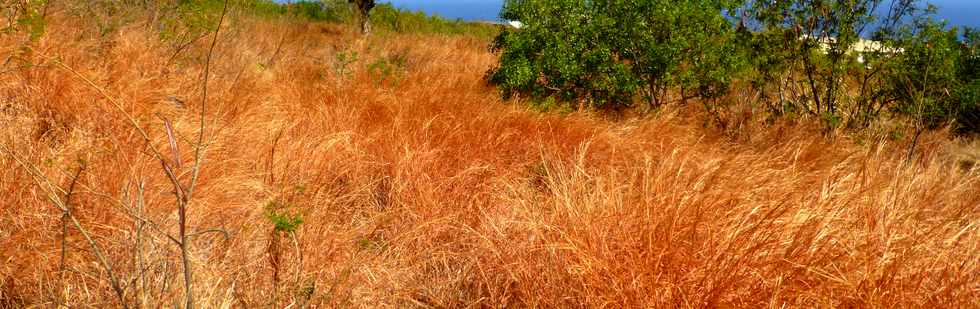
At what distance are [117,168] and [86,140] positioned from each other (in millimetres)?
379

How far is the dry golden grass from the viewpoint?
6.23ft

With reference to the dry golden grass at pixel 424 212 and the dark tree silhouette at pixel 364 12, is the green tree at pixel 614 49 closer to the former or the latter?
the dry golden grass at pixel 424 212

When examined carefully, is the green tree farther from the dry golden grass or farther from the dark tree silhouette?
the dark tree silhouette

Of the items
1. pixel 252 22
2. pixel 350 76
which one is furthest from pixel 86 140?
pixel 252 22

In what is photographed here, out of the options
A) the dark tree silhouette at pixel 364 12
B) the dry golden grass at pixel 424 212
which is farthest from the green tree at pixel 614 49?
the dark tree silhouette at pixel 364 12

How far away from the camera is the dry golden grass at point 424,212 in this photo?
1898mm

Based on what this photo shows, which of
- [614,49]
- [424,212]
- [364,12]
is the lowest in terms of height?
[424,212]

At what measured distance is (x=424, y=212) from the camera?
9.25ft

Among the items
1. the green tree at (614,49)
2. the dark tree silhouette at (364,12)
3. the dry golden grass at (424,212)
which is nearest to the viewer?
the dry golden grass at (424,212)

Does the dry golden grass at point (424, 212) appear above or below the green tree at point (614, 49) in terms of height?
below

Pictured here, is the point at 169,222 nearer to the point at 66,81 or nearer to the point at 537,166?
the point at 66,81

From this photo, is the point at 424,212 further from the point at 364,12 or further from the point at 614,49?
the point at 364,12

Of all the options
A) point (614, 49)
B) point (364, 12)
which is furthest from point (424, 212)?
point (364, 12)

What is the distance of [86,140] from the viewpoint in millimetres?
2686
